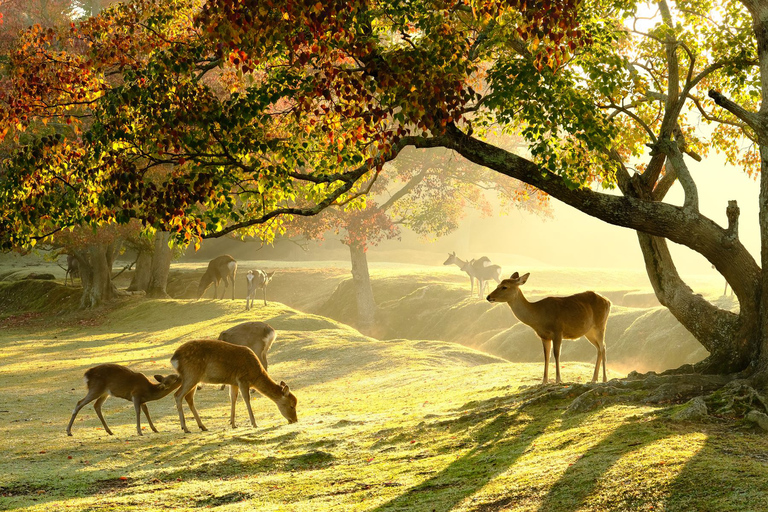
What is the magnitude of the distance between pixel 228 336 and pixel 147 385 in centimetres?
497

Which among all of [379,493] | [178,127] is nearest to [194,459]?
[379,493]

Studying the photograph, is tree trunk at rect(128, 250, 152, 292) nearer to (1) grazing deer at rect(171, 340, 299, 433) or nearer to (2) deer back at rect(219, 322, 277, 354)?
(2) deer back at rect(219, 322, 277, 354)

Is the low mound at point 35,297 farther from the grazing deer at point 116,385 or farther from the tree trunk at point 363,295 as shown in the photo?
the grazing deer at point 116,385

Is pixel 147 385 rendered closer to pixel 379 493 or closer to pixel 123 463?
pixel 123 463

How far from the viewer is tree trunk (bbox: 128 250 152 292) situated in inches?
1501

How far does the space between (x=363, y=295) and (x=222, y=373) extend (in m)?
23.6

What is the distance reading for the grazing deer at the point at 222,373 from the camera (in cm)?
1195

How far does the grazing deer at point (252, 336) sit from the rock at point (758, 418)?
11089 mm

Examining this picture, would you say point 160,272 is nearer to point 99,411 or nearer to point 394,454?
point 99,411

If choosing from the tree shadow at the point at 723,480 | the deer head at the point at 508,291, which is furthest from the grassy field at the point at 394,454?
the deer head at the point at 508,291

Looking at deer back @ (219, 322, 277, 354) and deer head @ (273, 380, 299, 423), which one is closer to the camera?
deer head @ (273, 380, 299, 423)

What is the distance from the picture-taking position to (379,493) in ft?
24.4

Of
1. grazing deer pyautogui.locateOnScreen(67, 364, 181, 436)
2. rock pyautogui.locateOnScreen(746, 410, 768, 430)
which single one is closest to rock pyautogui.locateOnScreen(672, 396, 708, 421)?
rock pyautogui.locateOnScreen(746, 410, 768, 430)

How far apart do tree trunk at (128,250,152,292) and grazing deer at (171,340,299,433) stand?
89.4ft
